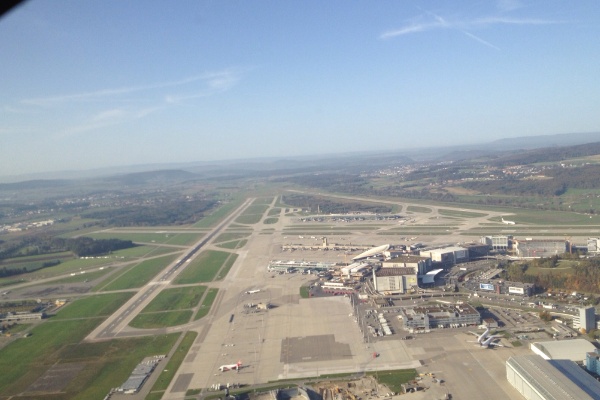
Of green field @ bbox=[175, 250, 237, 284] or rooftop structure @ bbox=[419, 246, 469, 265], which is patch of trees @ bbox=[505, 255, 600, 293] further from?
green field @ bbox=[175, 250, 237, 284]

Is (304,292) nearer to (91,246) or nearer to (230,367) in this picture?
(230,367)

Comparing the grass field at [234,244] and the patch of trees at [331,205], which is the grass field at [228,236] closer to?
the grass field at [234,244]

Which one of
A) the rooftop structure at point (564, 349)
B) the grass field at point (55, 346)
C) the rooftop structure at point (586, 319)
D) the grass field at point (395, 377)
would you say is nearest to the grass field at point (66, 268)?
the grass field at point (55, 346)

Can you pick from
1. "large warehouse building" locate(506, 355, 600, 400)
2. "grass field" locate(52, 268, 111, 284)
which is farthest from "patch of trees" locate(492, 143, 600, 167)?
"large warehouse building" locate(506, 355, 600, 400)

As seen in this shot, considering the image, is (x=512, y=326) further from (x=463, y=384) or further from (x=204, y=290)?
(x=204, y=290)

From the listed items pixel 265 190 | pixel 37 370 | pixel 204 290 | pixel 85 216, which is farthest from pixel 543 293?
pixel 265 190
